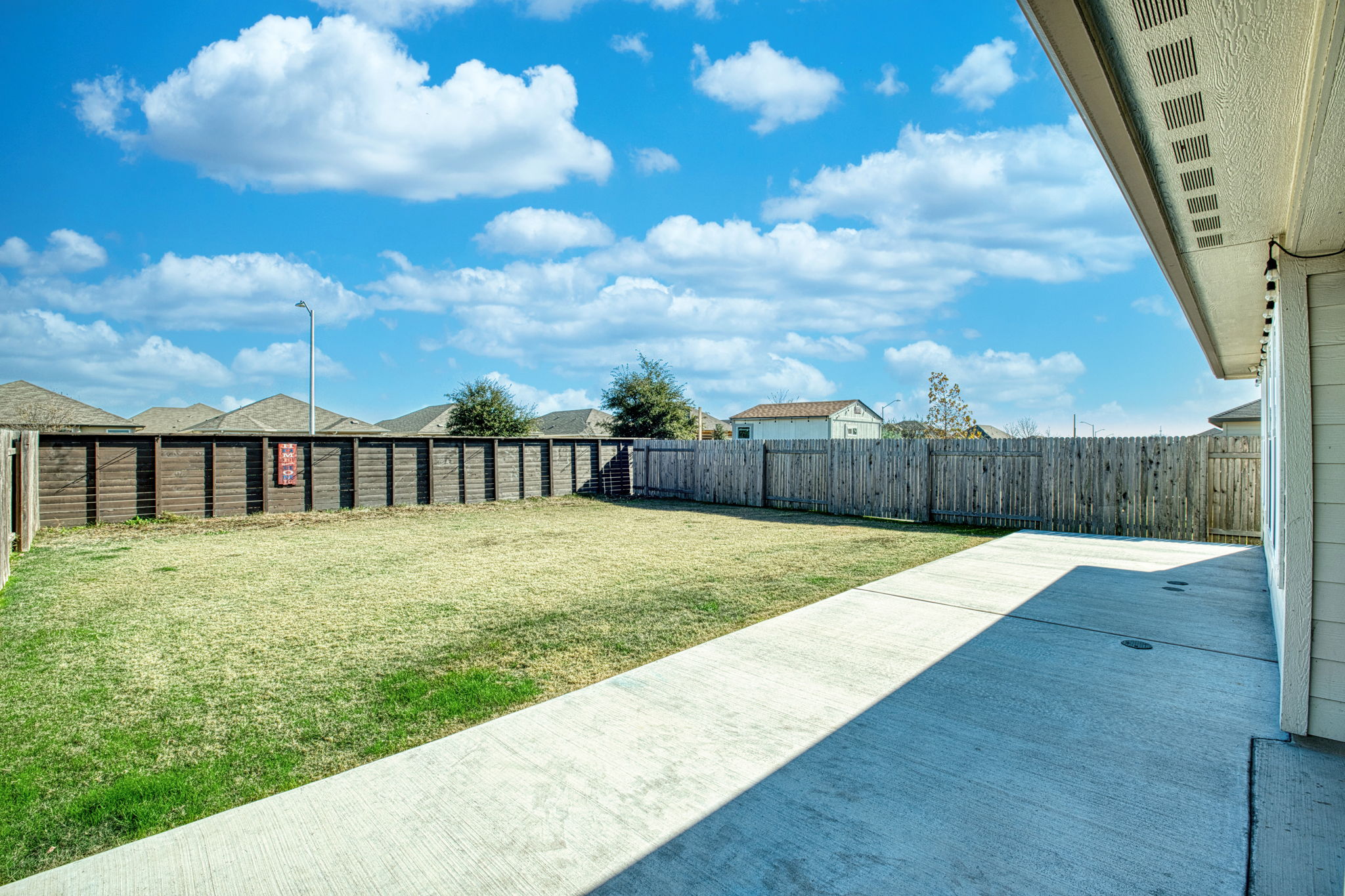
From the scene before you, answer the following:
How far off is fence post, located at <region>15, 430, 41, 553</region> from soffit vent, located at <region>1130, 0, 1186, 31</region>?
12323mm

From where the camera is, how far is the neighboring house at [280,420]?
29.4m

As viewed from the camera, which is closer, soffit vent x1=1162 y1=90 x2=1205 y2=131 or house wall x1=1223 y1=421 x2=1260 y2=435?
soffit vent x1=1162 y1=90 x2=1205 y2=131

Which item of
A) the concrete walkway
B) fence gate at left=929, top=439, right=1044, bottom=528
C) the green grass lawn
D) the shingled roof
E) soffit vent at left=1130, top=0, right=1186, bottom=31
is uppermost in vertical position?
the shingled roof

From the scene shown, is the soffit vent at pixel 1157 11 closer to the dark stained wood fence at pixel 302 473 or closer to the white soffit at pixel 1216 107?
the white soffit at pixel 1216 107

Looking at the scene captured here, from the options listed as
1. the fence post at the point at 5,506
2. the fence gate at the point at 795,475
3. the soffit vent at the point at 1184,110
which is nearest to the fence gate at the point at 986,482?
the fence gate at the point at 795,475

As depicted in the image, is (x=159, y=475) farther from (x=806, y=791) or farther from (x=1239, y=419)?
(x=1239, y=419)

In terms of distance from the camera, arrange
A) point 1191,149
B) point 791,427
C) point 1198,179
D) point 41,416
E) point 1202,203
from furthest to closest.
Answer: point 791,427 < point 41,416 < point 1202,203 < point 1198,179 < point 1191,149

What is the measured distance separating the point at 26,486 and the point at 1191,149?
43.5 ft

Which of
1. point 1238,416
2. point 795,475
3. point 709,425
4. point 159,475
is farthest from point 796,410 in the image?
point 159,475

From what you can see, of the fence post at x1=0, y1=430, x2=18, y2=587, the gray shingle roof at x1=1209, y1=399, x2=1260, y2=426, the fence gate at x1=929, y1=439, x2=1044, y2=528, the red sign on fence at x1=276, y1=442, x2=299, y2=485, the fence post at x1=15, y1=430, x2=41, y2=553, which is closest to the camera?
the fence post at x1=0, y1=430, x2=18, y2=587

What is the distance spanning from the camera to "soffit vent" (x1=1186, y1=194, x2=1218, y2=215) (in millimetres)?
2572

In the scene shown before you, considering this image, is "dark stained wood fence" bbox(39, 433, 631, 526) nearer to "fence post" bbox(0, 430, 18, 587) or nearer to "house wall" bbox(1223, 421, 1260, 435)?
"fence post" bbox(0, 430, 18, 587)

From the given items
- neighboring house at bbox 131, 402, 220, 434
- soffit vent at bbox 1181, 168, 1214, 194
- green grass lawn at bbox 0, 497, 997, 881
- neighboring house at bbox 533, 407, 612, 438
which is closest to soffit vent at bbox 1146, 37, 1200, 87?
soffit vent at bbox 1181, 168, 1214, 194

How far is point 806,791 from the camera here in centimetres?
227
